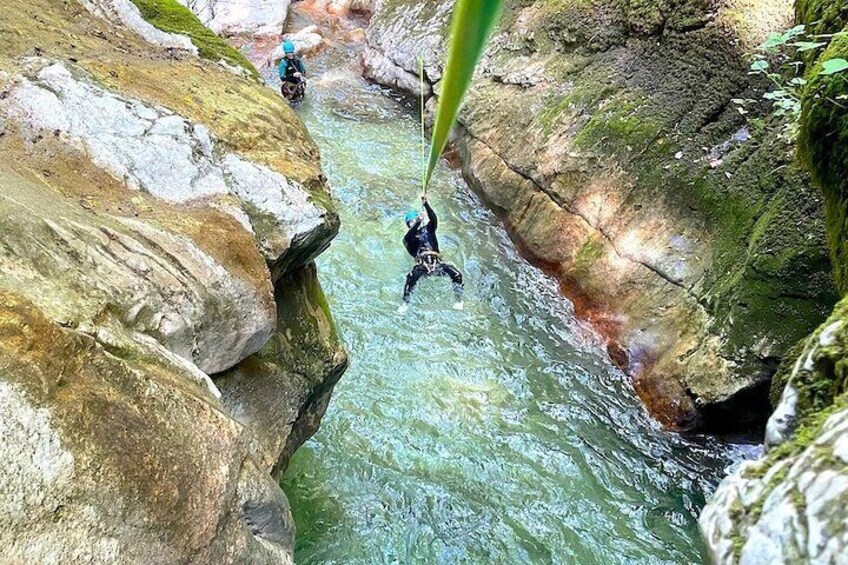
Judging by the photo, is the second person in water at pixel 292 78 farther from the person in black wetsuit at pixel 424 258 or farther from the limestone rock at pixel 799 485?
the limestone rock at pixel 799 485

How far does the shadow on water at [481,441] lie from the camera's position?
4.87 metres

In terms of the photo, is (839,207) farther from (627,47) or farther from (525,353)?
(627,47)

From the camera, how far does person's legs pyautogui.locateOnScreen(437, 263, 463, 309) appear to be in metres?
7.68

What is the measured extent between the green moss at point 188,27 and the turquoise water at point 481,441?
9.85 ft

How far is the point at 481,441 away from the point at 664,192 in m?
3.42

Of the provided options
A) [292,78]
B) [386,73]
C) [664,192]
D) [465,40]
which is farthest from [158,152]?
[386,73]

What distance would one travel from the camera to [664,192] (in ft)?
23.3

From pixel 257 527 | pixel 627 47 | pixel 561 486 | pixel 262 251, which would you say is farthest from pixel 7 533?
pixel 627 47

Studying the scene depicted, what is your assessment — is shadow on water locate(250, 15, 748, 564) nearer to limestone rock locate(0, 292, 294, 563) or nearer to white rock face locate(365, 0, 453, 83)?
limestone rock locate(0, 292, 294, 563)

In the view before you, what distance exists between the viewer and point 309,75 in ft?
46.5

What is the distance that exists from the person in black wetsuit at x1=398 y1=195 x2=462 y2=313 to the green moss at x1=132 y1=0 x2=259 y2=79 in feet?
9.55

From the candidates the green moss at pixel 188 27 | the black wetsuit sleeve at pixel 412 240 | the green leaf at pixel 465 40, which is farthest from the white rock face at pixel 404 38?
the green leaf at pixel 465 40

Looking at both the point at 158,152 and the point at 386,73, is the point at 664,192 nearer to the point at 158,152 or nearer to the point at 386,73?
the point at 158,152

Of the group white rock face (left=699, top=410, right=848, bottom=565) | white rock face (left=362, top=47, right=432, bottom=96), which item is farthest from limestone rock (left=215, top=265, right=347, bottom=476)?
white rock face (left=362, top=47, right=432, bottom=96)
